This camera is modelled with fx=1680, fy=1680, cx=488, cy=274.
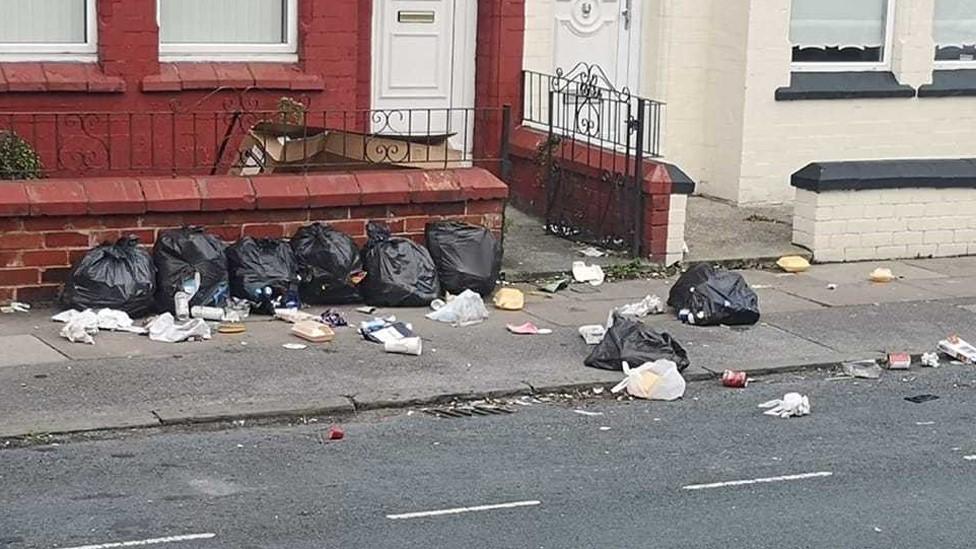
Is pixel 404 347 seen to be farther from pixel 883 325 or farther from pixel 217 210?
pixel 883 325

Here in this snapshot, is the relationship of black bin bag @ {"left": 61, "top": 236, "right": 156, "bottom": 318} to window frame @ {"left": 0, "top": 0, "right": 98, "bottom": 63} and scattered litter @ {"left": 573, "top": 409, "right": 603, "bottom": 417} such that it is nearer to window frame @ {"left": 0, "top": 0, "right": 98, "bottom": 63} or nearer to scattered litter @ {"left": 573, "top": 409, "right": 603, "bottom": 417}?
window frame @ {"left": 0, "top": 0, "right": 98, "bottom": 63}

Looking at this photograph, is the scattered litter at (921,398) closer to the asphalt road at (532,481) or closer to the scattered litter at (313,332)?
the asphalt road at (532,481)

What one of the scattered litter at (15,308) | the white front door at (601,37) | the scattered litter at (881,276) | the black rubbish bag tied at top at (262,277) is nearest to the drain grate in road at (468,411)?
the black rubbish bag tied at top at (262,277)

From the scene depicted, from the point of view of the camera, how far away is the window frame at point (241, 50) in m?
12.7

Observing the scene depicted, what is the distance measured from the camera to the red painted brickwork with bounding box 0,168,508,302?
408 inches

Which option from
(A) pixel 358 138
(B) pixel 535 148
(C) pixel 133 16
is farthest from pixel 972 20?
(C) pixel 133 16

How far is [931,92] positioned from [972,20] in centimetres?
95

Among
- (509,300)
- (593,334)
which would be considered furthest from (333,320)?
(593,334)

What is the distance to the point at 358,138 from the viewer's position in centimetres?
1188

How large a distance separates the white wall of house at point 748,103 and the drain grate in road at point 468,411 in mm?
5850

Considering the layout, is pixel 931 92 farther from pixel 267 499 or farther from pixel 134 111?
pixel 267 499

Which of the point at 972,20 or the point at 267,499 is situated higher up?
the point at 972,20

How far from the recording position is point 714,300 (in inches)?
428

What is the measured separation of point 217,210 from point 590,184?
332 cm
